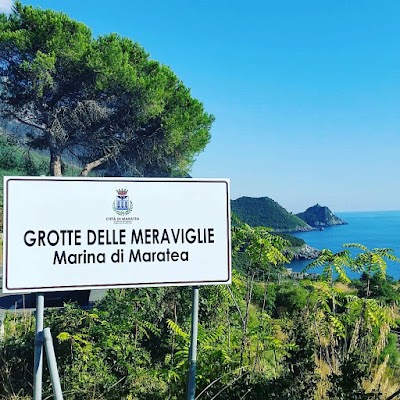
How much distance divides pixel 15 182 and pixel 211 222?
105 centimetres

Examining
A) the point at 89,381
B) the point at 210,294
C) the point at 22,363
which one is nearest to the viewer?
the point at 89,381

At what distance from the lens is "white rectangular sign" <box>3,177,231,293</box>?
92.2 inches

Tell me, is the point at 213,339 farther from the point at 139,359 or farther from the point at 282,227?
the point at 282,227

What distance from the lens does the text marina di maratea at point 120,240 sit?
239cm

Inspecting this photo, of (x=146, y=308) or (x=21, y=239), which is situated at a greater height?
(x=21, y=239)

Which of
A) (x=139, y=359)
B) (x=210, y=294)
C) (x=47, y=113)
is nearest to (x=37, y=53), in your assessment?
(x=47, y=113)

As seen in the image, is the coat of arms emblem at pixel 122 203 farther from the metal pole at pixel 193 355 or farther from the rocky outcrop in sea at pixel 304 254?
the rocky outcrop in sea at pixel 304 254

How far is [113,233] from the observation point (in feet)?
8.18

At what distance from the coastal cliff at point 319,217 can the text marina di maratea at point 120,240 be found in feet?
464

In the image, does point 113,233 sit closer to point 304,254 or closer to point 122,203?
point 122,203

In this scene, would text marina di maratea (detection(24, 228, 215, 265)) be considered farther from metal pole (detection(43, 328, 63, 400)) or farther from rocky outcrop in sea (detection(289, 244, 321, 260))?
rocky outcrop in sea (detection(289, 244, 321, 260))

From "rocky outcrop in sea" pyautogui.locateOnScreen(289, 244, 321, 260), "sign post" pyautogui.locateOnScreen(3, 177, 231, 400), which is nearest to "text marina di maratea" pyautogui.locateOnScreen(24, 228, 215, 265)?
"sign post" pyautogui.locateOnScreen(3, 177, 231, 400)

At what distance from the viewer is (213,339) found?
12.1ft

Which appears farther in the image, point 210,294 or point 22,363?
point 210,294
